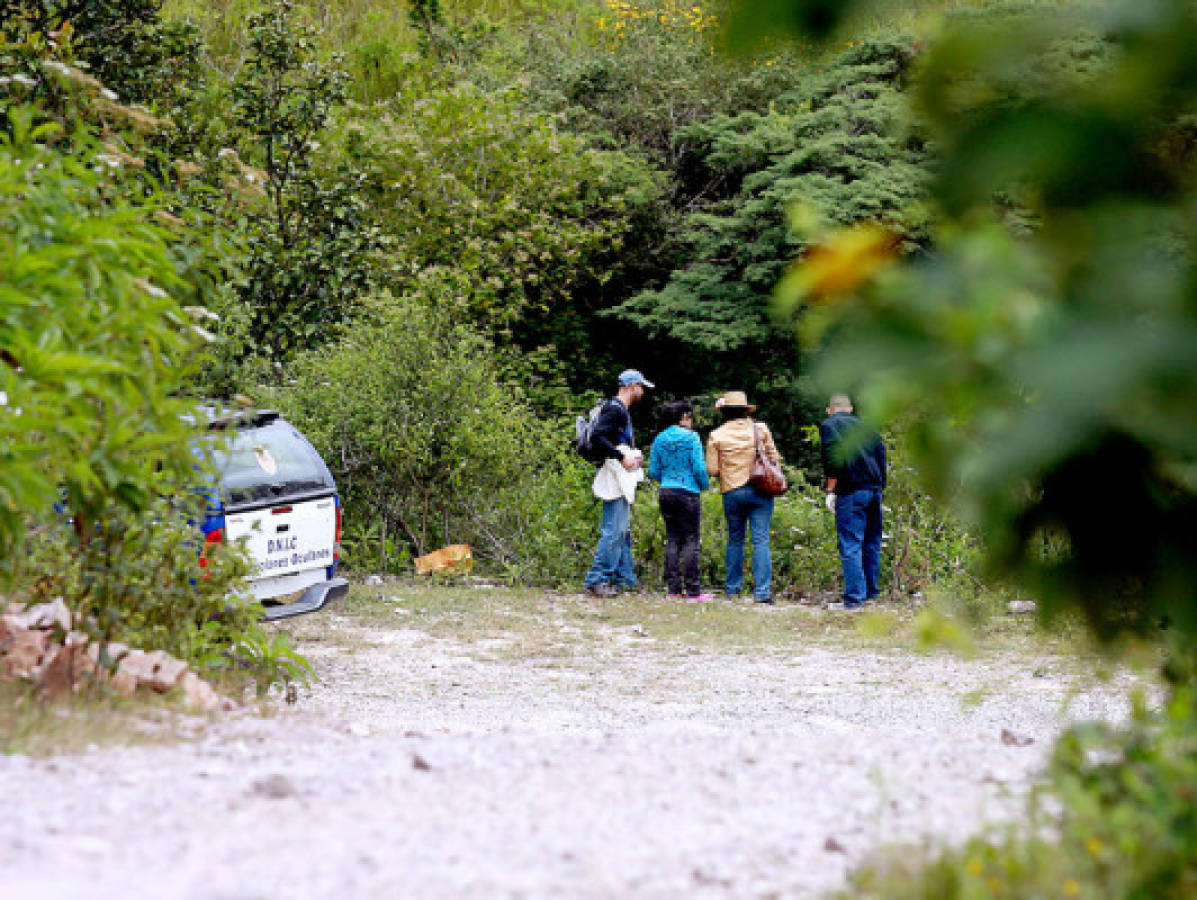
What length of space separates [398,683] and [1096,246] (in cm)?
670

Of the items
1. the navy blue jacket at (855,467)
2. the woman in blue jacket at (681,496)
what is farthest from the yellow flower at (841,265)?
the woman in blue jacket at (681,496)

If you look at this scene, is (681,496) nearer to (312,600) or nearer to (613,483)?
(613,483)

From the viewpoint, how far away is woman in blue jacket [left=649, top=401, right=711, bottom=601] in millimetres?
12023

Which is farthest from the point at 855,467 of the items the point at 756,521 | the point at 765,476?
the point at 756,521

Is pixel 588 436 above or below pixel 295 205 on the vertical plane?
below

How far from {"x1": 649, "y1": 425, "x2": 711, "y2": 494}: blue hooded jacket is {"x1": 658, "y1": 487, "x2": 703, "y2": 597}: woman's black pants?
0.08 m

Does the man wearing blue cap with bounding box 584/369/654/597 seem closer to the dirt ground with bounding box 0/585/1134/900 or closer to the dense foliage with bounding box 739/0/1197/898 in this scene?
the dirt ground with bounding box 0/585/1134/900

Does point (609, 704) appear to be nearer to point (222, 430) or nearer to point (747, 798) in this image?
point (222, 430)

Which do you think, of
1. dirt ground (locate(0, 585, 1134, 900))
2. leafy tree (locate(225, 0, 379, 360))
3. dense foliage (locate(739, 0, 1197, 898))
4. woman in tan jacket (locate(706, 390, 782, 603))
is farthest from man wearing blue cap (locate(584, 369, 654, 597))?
dense foliage (locate(739, 0, 1197, 898))

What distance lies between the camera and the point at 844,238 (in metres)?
1.85

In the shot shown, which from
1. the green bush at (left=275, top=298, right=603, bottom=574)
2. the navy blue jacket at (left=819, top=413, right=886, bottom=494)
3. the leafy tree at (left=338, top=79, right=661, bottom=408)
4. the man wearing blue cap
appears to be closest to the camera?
the navy blue jacket at (left=819, top=413, right=886, bottom=494)

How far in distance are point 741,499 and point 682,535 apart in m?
0.64

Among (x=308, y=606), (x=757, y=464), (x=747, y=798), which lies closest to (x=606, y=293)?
(x=757, y=464)

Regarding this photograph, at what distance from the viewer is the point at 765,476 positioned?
38.6 ft
